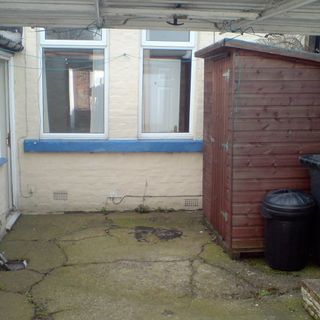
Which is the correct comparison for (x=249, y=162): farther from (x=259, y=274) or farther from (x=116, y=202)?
(x=116, y=202)

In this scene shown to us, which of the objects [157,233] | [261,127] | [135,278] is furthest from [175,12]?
[157,233]

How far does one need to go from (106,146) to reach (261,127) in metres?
2.84

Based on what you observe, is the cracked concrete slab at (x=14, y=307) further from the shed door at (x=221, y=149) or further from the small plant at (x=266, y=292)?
the shed door at (x=221, y=149)

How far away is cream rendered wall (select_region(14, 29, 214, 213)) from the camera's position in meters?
7.36

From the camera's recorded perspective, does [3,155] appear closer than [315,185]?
No

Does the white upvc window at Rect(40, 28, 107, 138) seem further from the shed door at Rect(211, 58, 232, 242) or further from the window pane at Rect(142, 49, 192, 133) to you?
the shed door at Rect(211, 58, 232, 242)

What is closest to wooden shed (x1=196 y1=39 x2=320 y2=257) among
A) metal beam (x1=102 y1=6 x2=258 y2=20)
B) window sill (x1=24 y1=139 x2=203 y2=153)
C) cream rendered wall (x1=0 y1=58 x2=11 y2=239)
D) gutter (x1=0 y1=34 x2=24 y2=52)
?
metal beam (x1=102 y1=6 x2=258 y2=20)

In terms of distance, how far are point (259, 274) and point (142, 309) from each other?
1515 millimetres

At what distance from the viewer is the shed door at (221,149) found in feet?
18.2

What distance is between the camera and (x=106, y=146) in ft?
24.3

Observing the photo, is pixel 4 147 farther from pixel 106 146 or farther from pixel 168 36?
pixel 168 36

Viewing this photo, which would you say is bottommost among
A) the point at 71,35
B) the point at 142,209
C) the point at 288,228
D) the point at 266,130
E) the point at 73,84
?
the point at 142,209

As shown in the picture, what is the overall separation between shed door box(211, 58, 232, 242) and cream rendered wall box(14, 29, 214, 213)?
141 centimetres

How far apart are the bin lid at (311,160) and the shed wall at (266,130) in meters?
0.16
